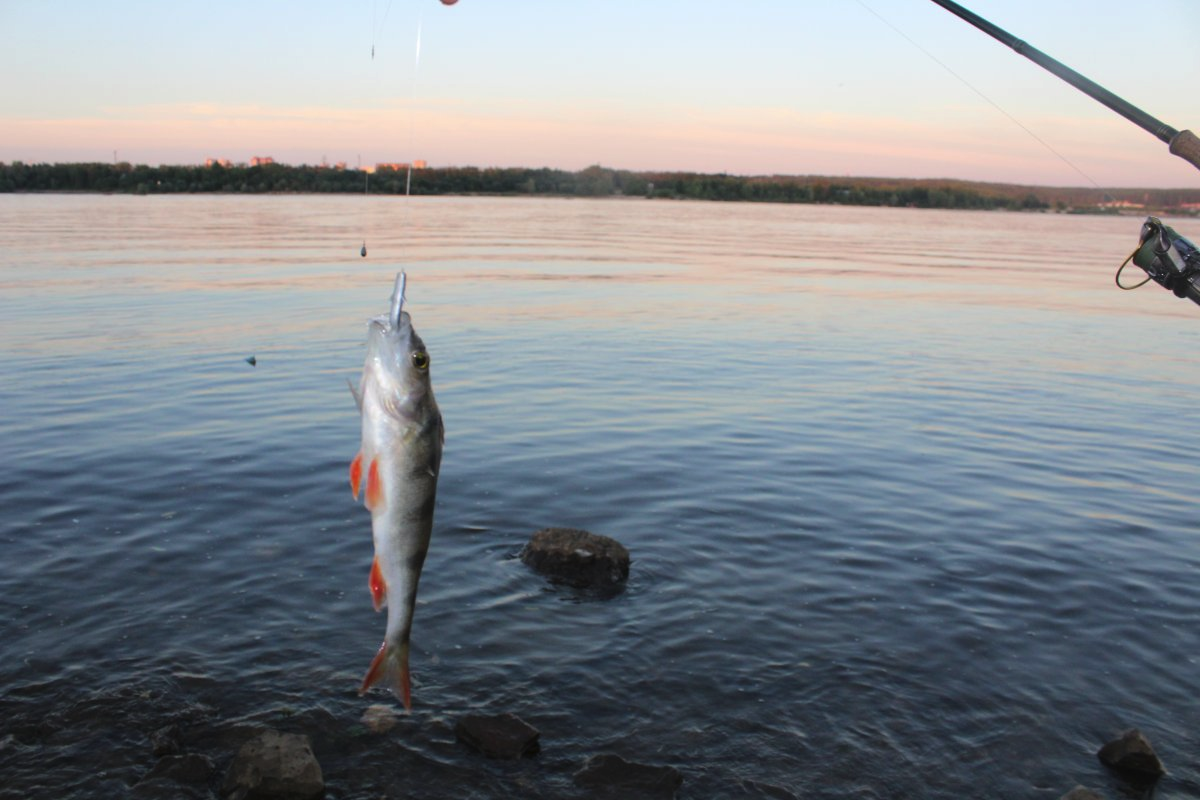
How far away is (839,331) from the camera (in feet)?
103

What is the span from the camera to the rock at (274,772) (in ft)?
23.4

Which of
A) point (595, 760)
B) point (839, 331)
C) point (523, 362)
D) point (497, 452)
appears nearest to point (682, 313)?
point (839, 331)

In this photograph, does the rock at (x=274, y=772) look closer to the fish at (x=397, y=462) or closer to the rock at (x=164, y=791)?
the rock at (x=164, y=791)

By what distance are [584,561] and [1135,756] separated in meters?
5.33

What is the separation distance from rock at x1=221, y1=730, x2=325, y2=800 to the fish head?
3015 millimetres

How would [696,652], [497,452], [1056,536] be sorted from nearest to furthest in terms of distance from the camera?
[696,652], [1056,536], [497,452]

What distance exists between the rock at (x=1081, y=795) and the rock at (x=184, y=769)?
226 inches

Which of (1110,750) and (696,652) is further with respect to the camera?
(696,652)

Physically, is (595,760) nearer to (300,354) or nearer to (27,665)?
(27,665)

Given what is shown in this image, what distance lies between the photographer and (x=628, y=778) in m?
7.63

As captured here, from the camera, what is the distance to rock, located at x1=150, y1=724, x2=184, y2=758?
7715 mm

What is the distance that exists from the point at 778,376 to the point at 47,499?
49.4ft

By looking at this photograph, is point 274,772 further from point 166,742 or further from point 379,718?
point 379,718

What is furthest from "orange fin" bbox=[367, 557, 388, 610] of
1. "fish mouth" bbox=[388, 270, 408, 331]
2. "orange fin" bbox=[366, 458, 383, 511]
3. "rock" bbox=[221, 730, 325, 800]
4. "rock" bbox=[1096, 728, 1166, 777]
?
"rock" bbox=[1096, 728, 1166, 777]
